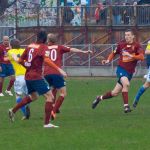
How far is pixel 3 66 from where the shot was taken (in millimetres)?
28641

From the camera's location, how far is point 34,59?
1670cm

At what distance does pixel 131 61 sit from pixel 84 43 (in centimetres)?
2324

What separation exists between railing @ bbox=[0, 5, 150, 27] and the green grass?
18306mm

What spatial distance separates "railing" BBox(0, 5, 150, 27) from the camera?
41781 mm

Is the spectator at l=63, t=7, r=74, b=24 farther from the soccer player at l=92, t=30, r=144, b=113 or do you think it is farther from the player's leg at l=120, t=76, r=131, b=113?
the player's leg at l=120, t=76, r=131, b=113

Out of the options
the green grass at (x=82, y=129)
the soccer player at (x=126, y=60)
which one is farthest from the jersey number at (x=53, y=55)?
the soccer player at (x=126, y=60)

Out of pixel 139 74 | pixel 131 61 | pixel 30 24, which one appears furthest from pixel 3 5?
pixel 131 61

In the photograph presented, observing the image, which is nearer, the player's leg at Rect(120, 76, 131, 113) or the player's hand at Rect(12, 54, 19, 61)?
the player's hand at Rect(12, 54, 19, 61)

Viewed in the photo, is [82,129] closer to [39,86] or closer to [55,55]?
[39,86]

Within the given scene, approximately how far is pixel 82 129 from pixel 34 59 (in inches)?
70.5

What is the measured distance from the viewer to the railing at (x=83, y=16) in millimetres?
41781

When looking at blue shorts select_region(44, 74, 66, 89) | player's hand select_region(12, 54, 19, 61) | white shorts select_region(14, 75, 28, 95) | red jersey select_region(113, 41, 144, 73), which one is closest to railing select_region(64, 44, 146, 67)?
red jersey select_region(113, 41, 144, 73)

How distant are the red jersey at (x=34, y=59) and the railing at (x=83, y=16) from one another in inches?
977

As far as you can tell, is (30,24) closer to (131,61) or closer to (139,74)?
(139,74)
